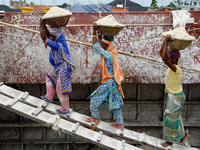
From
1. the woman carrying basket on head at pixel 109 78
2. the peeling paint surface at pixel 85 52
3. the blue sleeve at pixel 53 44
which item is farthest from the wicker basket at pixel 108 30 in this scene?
the peeling paint surface at pixel 85 52

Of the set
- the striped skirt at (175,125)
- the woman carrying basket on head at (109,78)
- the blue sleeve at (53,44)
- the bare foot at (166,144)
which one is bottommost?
the bare foot at (166,144)

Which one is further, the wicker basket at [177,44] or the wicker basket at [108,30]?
the wicker basket at [108,30]

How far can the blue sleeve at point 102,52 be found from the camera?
9.62 ft

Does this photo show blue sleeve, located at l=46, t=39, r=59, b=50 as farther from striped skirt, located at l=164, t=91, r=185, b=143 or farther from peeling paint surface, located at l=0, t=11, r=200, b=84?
striped skirt, located at l=164, t=91, r=185, b=143

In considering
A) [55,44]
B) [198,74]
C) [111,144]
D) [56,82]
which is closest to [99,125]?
[111,144]

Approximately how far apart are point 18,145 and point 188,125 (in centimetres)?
365

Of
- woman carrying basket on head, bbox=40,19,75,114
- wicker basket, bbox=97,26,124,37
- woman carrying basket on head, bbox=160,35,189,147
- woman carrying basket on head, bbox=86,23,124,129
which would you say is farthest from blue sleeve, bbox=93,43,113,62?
woman carrying basket on head, bbox=160,35,189,147

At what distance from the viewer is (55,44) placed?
2910 mm

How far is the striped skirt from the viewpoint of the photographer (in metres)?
3.08

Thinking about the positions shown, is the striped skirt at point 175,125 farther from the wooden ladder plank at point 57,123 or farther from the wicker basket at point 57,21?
the wicker basket at point 57,21

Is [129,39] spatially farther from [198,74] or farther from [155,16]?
[198,74]

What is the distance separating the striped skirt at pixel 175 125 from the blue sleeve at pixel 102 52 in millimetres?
1074

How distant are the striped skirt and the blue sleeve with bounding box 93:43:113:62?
1.07 meters

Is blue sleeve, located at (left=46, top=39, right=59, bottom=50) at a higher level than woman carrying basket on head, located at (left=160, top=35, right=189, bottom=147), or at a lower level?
higher
